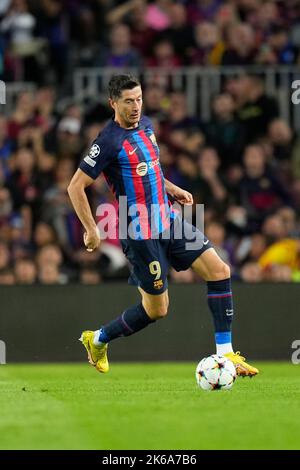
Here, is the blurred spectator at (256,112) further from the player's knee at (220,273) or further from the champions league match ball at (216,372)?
the champions league match ball at (216,372)

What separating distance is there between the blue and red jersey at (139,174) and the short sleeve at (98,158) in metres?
0.02

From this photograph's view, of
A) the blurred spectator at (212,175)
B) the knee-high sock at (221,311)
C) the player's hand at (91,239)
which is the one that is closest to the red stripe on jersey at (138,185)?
the player's hand at (91,239)

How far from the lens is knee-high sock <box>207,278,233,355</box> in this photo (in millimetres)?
9367

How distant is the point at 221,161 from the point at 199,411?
7.63 m

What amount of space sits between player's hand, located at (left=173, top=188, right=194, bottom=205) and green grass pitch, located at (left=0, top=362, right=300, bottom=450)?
55.3 inches

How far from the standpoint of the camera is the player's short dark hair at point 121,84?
A: 913 cm

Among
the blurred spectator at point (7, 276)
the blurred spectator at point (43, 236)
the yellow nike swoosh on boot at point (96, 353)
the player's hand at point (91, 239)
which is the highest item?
the player's hand at point (91, 239)

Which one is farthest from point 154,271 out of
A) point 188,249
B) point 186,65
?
point 186,65

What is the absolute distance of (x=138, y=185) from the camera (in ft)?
30.7

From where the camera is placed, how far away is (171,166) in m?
14.9

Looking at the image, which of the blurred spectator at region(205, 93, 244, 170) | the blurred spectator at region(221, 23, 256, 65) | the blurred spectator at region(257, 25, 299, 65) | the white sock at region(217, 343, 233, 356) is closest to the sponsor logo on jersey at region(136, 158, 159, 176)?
the white sock at region(217, 343, 233, 356)

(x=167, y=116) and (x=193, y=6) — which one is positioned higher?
(x=193, y=6)

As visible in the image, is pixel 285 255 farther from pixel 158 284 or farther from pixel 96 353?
pixel 158 284
